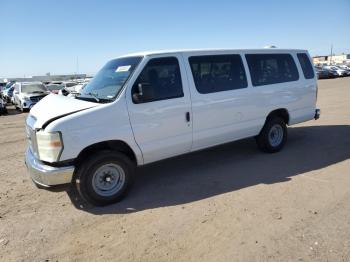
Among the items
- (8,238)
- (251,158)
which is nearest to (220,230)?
(8,238)

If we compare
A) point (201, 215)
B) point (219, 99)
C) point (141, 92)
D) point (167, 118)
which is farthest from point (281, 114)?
point (201, 215)

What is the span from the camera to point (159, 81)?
17.6 ft

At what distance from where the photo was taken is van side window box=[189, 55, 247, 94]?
19.2 ft

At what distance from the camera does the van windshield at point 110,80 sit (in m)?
5.17

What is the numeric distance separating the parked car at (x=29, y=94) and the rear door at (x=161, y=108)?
15.7 meters

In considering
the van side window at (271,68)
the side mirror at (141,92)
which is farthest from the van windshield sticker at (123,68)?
the van side window at (271,68)

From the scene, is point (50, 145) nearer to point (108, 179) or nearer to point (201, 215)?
point (108, 179)

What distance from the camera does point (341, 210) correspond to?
4.41m

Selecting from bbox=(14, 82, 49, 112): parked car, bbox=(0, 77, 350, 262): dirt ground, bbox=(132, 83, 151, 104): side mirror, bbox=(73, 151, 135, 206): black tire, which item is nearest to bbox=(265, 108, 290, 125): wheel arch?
bbox=(0, 77, 350, 262): dirt ground

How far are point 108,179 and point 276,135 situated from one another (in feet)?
13.2

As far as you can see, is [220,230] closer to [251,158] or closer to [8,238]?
[8,238]

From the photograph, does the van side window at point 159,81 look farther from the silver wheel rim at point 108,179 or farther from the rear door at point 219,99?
the silver wheel rim at point 108,179

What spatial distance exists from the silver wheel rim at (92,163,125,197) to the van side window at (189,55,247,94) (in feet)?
6.36

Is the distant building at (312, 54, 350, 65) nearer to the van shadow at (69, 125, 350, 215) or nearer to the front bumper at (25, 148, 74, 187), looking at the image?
the van shadow at (69, 125, 350, 215)
